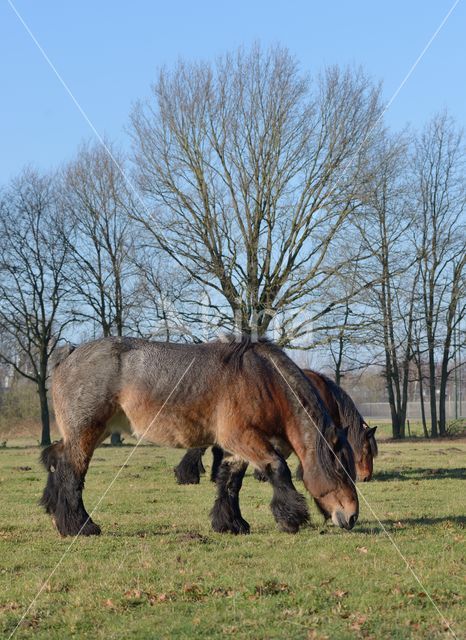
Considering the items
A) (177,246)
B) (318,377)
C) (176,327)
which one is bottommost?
(318,377)

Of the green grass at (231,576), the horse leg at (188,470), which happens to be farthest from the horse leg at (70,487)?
the horse leg at (188,470)

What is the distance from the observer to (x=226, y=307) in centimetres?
2738

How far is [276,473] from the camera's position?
8969 millimetres

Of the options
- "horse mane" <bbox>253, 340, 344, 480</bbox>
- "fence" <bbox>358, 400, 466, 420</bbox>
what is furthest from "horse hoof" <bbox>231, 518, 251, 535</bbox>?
"fence" <bbox>358, 400, 466, 420</bbox>

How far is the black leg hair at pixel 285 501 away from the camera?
888 centimetres

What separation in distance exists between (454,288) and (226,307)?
59.2ft

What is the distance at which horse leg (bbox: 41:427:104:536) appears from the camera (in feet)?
29.9

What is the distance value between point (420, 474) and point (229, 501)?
9179 mm

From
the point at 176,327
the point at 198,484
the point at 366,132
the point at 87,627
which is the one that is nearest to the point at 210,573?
the point at 87,627

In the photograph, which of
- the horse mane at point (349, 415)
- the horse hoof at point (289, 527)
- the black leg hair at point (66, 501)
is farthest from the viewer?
the horse mane at point (349, 415)

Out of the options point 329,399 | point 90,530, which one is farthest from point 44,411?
point 90,530

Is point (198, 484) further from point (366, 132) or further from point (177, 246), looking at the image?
point (366, 132)

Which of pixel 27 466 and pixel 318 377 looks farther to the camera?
pixel 27 466

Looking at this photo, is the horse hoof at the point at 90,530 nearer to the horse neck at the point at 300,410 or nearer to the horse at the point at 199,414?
the horse at the point at 199,414
